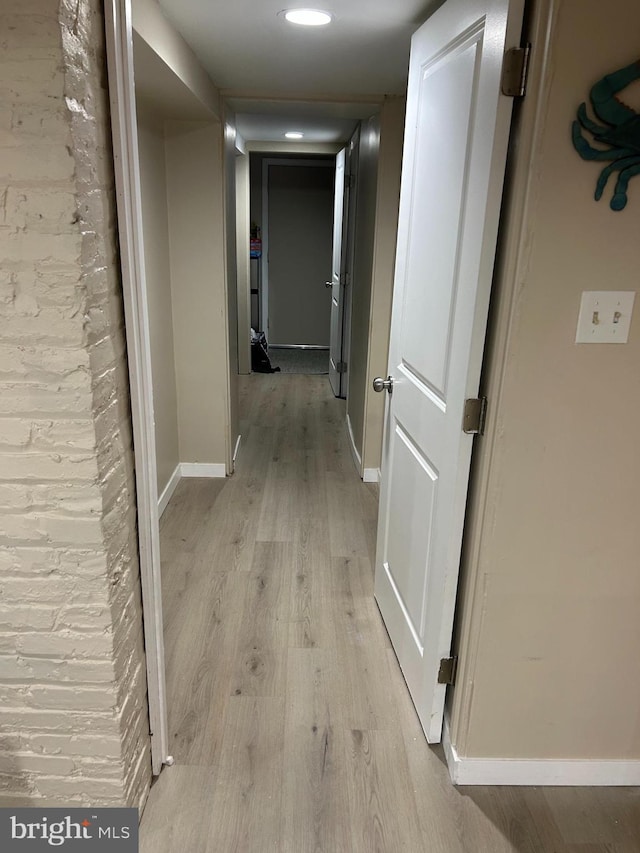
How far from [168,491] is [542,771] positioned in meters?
2.29

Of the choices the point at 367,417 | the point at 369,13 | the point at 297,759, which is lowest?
the point at 297,759

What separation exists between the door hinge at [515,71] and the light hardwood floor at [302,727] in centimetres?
176

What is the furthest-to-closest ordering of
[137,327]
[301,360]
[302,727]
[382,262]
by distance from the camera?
1. [301,360]
2. [382,262]
3. [302,727]
4. [137,327]

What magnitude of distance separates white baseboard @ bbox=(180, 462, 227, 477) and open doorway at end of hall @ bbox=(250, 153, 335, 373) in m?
3.21

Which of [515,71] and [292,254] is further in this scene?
[292,254]

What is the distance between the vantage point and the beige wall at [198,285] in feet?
10.4

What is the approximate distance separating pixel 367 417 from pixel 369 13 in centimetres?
205

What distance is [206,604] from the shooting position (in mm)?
2457

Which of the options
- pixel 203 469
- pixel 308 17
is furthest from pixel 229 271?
pixel 308 17

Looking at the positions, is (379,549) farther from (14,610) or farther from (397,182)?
(397,182)

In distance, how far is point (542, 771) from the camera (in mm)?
1697

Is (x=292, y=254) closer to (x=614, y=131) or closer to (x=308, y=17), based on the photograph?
(x=308, y=17)

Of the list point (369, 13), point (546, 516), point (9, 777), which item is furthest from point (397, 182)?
point (9, 777)

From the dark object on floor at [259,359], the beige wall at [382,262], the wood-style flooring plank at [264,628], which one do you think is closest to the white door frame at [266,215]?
the dark object on floor at [259,359]
